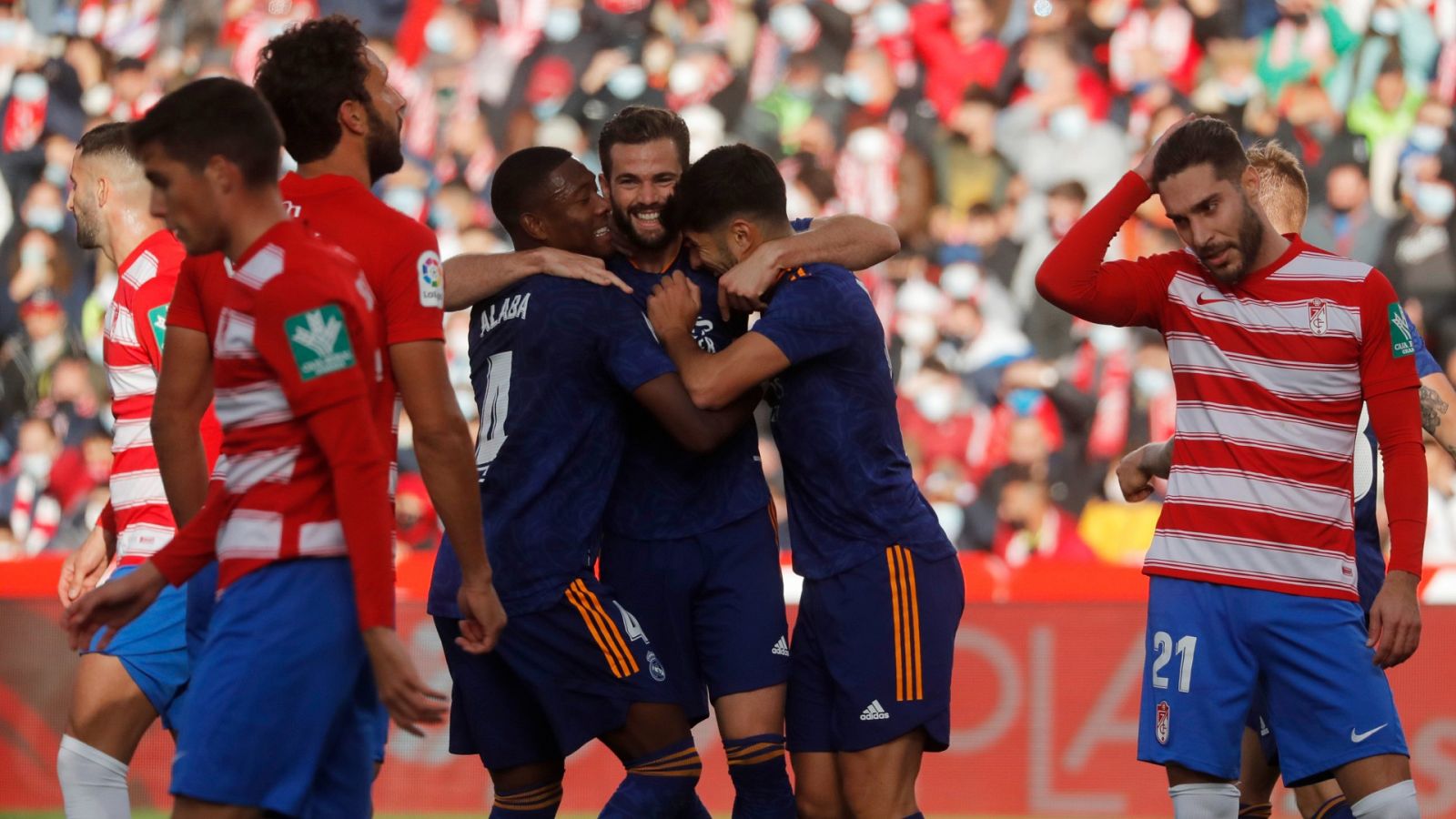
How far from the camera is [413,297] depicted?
3424mm

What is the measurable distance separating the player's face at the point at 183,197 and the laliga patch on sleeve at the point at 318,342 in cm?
26

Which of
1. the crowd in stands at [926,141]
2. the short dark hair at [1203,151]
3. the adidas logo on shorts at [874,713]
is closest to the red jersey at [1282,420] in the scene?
the short dark hair at [1203,151]

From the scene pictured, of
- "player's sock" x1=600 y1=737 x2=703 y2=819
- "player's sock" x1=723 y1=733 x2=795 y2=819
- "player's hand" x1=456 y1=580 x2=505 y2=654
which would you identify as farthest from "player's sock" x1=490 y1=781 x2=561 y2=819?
"player's hand" x1=456 y1=580 x2=505 y2=654

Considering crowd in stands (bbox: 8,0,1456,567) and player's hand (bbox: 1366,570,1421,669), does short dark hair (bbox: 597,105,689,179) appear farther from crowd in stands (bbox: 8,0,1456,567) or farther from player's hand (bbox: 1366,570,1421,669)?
crowd in stands (bbox: 8,0,1456,567)

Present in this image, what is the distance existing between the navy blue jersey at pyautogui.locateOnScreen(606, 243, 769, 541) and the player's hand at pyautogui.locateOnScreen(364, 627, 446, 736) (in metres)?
1.48

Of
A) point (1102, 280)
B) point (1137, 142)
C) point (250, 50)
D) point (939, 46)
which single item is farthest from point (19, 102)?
point (1102, 280)

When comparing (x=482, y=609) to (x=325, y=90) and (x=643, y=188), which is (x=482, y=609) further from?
(x=643, y=188)

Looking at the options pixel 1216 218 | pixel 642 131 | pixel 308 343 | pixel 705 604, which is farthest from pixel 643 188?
pixel 308 343

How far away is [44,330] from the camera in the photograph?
30.6 ft

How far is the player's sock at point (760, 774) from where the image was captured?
13.9 feet

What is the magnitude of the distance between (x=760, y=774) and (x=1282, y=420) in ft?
5.05

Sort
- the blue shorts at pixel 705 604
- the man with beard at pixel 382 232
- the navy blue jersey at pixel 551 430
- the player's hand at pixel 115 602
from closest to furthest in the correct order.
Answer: the player's hand at pixel 115 602
the man with beard at pixel 382 232
the navy blue jersey at pixel 551 430
the blue shorts at pixel 705 604

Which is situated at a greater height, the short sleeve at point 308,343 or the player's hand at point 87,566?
the short sleeve at point 308,343

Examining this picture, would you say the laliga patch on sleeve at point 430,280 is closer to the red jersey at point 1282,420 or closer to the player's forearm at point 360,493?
the player's forearm at point 360,493
